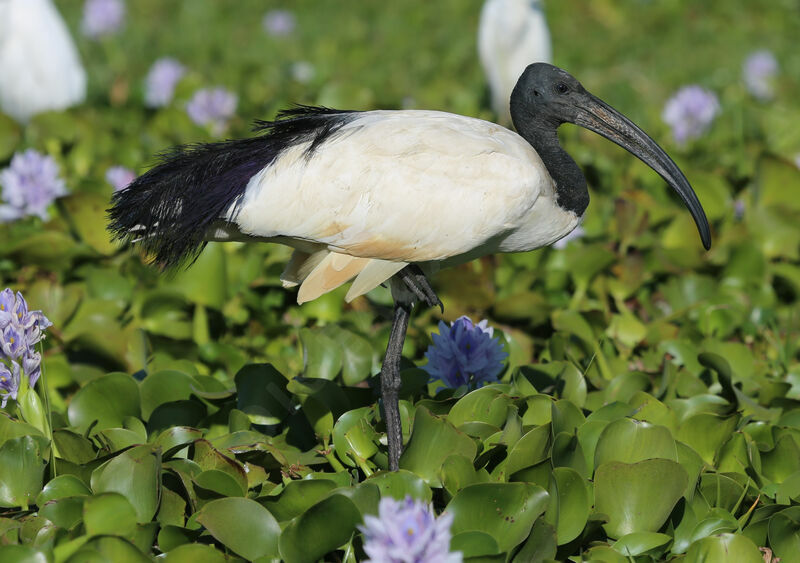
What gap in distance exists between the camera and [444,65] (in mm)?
7711

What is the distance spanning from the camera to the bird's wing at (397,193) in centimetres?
253

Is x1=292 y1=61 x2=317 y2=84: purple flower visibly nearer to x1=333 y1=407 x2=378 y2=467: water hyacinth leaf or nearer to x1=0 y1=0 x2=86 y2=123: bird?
x1=0 y1=0 x2=86 y2=123: bird

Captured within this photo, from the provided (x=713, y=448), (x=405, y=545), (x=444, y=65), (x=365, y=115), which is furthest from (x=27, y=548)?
(x=444, y=65)

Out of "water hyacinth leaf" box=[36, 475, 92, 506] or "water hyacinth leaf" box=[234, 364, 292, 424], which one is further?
"water hyacinth leaf" box=[234, 364, 292, 424]

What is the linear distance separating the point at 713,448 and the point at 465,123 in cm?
112

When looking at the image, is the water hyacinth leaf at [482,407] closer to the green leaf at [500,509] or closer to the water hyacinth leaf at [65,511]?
the green leaf at [500,509]

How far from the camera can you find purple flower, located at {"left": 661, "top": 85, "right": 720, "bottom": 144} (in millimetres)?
5625

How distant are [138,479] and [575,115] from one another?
4.60ft

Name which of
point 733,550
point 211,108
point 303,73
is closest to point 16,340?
point 733,550

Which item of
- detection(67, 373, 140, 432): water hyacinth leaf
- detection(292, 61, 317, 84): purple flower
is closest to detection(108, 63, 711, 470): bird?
detection(67, 373, 140, 432): water hyacinth leaf

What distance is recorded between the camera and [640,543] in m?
2.48

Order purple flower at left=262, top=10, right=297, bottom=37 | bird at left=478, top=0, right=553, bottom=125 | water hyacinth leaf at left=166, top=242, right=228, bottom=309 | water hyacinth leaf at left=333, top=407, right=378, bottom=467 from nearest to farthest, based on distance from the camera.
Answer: water hyacinth leaf at left=333, top=407, right=378, bottom=467, water hyacinth leaf at left=166, top=242, right=228, bottom=309, bird at left=478, top=0, right=553, bottom=125, purple flower at left=262, top=10, right=297, bottom=37

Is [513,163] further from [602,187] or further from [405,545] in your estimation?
[602,187]

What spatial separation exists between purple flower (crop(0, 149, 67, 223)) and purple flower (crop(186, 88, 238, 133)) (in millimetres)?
1492
